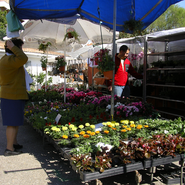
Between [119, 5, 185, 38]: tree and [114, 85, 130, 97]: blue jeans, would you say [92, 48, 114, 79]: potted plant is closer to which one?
[114, 85, 130, 97]: blue jeans

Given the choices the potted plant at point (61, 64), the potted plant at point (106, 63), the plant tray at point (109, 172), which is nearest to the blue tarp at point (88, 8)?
the potted plant at point (106, 63)

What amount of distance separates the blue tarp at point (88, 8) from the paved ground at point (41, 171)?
2.84 metres

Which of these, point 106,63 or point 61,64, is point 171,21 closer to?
point 61,64

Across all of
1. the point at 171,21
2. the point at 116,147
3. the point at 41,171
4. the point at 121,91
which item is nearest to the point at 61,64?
the point at 121,91

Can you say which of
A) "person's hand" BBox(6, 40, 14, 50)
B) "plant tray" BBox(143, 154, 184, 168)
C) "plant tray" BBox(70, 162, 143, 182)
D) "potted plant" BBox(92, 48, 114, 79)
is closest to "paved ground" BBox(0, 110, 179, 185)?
"plant tray" BBox(143, 154, 184, 168)

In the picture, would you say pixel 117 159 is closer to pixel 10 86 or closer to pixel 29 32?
pixel 10 86

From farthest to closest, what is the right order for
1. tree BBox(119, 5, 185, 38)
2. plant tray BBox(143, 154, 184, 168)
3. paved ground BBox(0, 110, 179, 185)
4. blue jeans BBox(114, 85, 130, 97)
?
tree BBox(119, 5, 185, 38), blue jeans BBox(114, 85, 130, 97), paved ground BBox(0, 110, 179, 185), plant tray BBox(143, 154, 184, 168)

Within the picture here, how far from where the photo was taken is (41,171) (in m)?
3.13

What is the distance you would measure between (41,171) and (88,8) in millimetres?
3724

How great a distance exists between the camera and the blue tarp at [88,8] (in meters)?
4.33

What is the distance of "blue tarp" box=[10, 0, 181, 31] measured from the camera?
14.2 feet

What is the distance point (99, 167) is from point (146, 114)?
2369mm

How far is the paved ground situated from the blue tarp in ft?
9.30

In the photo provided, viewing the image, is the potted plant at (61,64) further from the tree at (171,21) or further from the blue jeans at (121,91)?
the tree at (171,21)
